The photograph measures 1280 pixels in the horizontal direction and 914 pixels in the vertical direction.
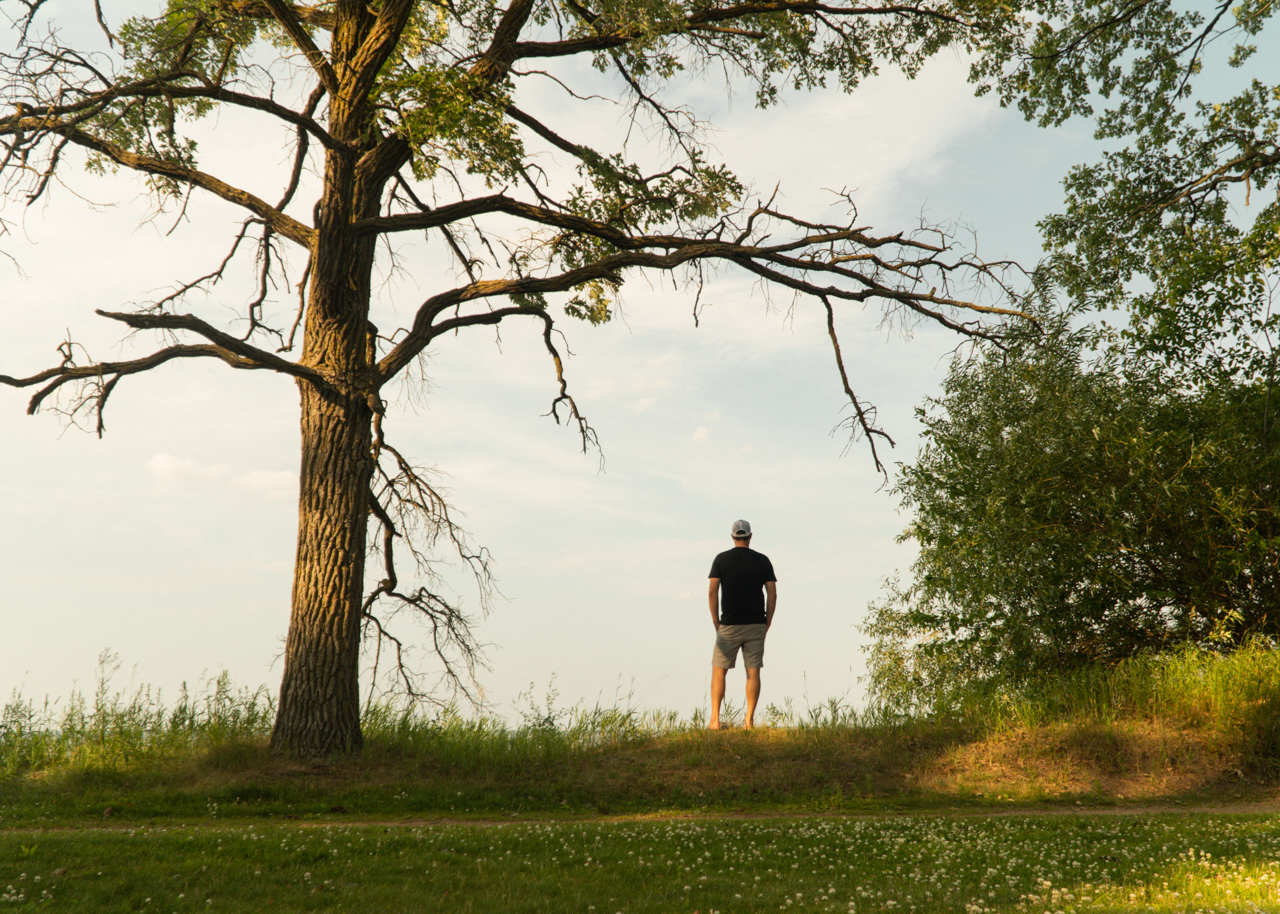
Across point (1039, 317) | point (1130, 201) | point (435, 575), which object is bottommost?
point (435, 575)

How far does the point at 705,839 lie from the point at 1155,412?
1260cm

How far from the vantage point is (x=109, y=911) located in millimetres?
6902

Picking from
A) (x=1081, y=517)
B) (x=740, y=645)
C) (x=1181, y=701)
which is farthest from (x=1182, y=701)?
(x=740, y=645)

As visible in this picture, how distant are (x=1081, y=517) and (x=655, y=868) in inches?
433

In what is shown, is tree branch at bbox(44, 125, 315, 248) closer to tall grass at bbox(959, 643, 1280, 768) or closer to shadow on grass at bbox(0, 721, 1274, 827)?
shadow on grass at bbox(0, 721, 1274, 827)

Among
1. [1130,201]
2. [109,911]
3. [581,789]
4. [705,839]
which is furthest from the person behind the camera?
[1130,201]

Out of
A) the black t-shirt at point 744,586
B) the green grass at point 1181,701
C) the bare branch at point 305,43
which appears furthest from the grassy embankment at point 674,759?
the bare branch at point 305,43

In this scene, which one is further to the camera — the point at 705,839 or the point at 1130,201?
the point at 1130,201

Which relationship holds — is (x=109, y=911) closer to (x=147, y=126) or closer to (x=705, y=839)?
(x=705, y=839)

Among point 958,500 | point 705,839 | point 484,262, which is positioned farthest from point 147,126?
point 958,500

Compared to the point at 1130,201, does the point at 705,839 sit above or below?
below

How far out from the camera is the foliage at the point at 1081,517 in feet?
47.6

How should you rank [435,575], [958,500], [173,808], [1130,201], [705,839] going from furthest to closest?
[1130,201]
[958,500]
[435,575]
[173,808]
[705,839]

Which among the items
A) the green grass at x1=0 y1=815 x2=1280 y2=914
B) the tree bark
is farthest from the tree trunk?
the green grass at x1=0 y1=815 x2=1280 y2=914
